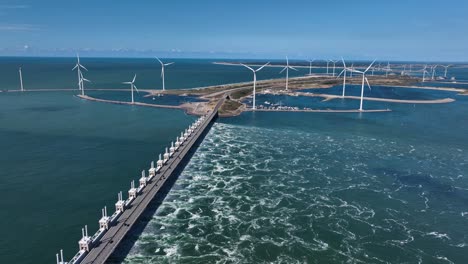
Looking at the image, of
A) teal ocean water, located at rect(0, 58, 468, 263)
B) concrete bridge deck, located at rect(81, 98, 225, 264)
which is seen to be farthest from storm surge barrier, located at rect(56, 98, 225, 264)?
teal ocean water, located at rect(0, 58, 468, 263)

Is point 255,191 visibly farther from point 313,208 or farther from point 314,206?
point 313,208

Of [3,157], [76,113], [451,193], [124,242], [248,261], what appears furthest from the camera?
[76,113]

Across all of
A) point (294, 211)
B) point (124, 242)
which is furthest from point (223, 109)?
point (124, 242)

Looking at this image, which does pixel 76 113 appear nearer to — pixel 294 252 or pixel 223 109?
pixel 223 109

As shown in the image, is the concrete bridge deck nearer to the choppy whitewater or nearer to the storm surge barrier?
the storm surge barrier

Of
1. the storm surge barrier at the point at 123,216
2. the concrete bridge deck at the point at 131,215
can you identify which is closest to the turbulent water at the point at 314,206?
the concrete bridge deck at the point at 131,215

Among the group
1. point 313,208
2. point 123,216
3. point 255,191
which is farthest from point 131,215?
point 313,208

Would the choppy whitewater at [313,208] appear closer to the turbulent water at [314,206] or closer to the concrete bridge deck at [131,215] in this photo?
the turbulent water at [314,206]
